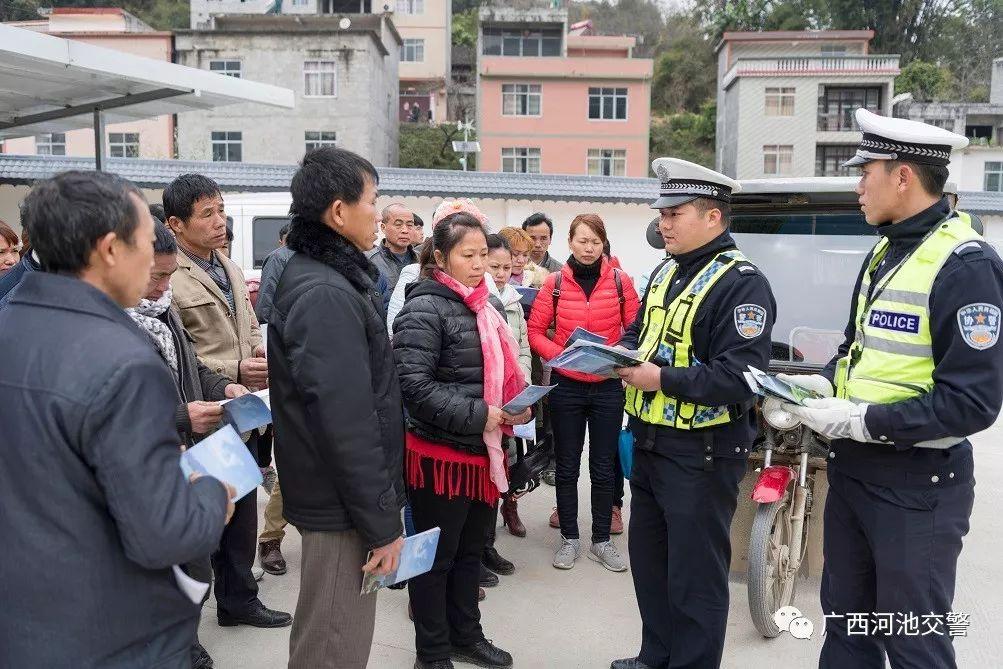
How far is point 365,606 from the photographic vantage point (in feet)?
8.63

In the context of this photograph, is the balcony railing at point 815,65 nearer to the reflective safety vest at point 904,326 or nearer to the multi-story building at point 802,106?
the multi-story building at point 802,106

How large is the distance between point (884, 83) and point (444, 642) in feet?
138

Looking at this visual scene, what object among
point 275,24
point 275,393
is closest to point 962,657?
point 275,393

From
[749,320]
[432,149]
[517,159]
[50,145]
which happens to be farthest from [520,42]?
[749,320]

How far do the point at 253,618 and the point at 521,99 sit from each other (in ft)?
125

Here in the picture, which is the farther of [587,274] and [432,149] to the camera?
[432,149]

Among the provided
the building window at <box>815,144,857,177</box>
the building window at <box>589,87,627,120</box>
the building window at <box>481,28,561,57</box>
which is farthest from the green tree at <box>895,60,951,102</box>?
the building window at <box>481,28,561,57</box>

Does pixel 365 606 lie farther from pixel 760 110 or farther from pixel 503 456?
pixel 760 110

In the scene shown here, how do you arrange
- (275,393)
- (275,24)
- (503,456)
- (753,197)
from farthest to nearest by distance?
(275,24) < (753,197) < (503,456) < (275,393)

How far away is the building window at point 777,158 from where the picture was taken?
39.8 meters

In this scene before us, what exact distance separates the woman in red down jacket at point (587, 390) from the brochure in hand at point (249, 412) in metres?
2.41

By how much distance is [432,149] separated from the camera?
42.4m

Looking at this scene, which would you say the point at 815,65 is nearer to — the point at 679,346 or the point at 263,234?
the point at 263,234

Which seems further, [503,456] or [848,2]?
[848,2]
